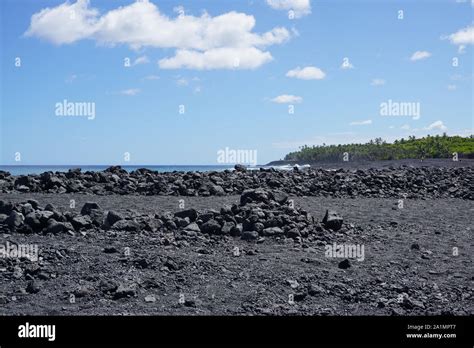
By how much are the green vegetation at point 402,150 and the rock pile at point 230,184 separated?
35249 millimetres

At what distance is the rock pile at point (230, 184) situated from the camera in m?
18.6

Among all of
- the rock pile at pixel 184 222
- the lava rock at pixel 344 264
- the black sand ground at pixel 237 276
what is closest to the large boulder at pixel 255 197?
the rock pile at pixel 184 222

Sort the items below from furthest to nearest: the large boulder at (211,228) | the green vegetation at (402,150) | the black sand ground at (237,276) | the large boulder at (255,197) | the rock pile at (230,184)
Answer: the green vegetation at (402,150), the rock pile at (230,184), the large boulder at (255,197), the large boulder at (211,228), the black sand ground at (237,276)

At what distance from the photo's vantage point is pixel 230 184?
20031mm

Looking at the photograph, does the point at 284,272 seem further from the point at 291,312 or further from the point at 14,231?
the point at 14,231

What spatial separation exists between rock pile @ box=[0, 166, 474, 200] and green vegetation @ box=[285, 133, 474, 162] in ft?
116

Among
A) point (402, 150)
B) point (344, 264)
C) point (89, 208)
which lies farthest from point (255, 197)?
point (402, 150)

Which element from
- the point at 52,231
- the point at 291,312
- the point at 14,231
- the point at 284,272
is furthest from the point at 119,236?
the point at 291,312

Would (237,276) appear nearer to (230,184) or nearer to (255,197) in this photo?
(255,197)

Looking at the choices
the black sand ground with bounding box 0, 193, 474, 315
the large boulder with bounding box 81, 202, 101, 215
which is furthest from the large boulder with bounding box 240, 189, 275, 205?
the large boulder with bounding box 81, 202, 101, 215

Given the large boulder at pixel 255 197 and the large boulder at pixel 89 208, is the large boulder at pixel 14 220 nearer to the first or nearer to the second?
the large boulder at pixel 89 208

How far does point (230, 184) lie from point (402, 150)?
49.1 metres

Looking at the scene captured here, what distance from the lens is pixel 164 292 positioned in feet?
23.5

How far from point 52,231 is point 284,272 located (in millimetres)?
5120
